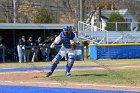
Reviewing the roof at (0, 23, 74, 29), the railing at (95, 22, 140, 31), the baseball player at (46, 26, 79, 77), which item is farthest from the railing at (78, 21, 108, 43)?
the baseball player at (46, 26, 79, 77)

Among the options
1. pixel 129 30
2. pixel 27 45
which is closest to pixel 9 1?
pixel 129 30

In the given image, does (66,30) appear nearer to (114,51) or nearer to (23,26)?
(23,26)

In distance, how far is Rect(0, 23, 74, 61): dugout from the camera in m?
29.4

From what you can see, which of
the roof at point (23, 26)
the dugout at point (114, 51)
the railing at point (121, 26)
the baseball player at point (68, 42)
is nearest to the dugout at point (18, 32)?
the roof at point (23, 26)

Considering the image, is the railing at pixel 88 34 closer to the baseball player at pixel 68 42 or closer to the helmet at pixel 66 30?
the baseball player at pixel 68 42

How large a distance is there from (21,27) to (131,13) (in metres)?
A: 48.0

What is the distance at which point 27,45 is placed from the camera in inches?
1088

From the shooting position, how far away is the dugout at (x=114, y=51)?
100ft

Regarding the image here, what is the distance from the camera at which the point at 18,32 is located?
101ft

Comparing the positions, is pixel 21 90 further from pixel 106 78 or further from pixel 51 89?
pixel 106 78

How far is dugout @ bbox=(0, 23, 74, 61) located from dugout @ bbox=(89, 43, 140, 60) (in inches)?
109

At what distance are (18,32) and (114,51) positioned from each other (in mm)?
6554

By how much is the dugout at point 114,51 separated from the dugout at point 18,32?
9.11ft

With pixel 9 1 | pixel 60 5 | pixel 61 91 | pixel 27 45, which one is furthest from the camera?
pixel 60 5
